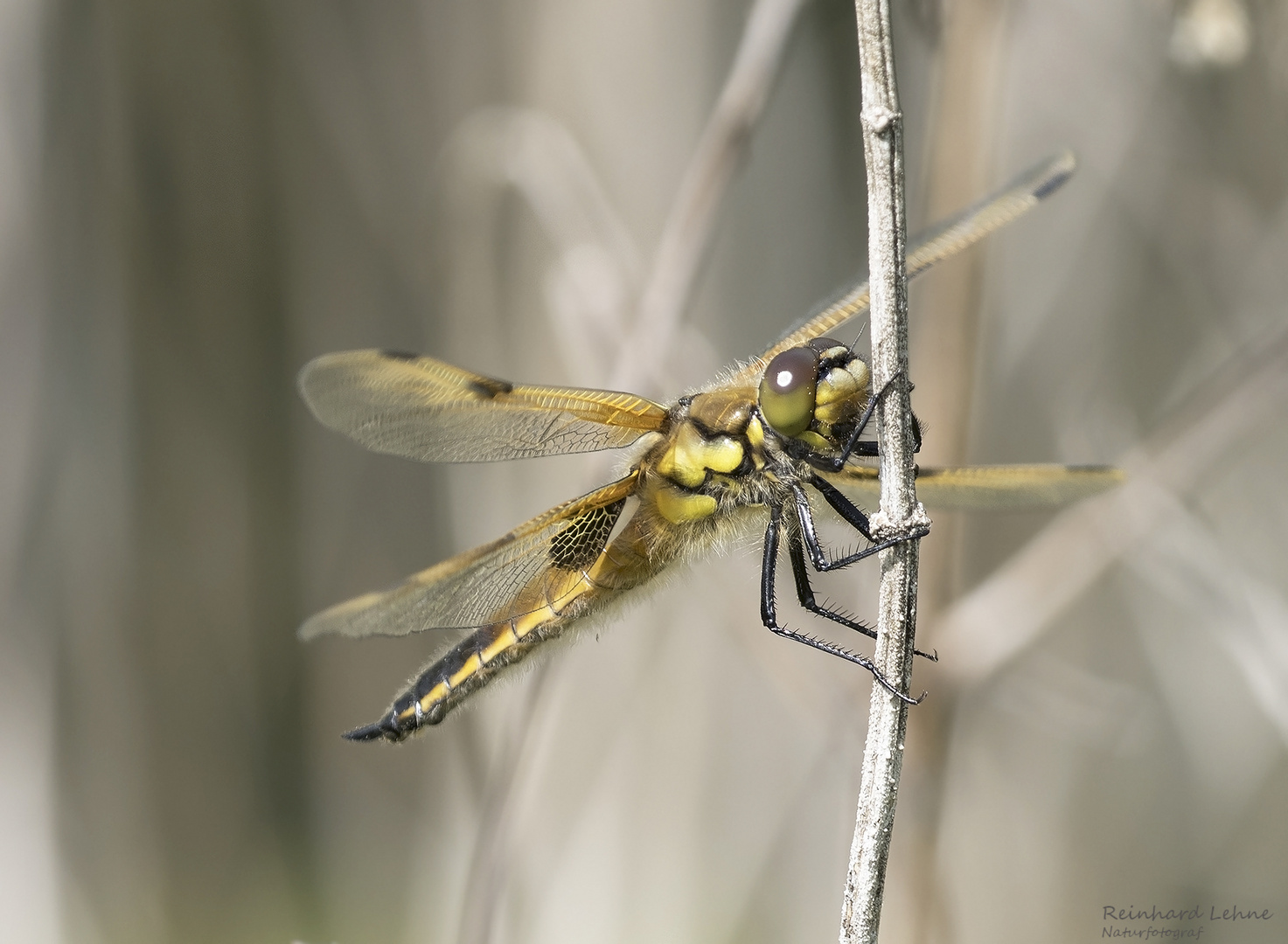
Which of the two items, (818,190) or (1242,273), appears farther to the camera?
(818,190)

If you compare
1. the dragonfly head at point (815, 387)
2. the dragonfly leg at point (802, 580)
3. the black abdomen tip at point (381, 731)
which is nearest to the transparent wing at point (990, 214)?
the dragonfly head at point (815, 387)

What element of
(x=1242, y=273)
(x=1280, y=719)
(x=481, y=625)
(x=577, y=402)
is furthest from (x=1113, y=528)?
(x=481, y=625)

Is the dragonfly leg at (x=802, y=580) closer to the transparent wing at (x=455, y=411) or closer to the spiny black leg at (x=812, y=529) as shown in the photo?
the spiny black leg at (x=812, y=529)

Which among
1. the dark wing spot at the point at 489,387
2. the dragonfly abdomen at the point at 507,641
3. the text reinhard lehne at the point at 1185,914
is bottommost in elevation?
the text reinhard lehne at the point at 1185,914

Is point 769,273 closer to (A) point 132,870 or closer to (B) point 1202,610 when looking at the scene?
(B) point 1202,610

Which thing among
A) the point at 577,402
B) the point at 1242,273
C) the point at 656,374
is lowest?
the point at 577,402

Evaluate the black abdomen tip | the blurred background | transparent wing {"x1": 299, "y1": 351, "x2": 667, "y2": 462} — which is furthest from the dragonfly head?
the black abdomen tip

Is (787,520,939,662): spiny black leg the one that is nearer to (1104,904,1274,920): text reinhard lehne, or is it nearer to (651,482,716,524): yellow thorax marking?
(651,482,716,524): yellow thorax marking
